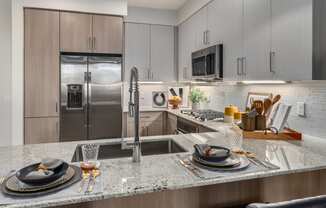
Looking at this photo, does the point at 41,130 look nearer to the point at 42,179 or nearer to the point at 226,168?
the point at 42,179

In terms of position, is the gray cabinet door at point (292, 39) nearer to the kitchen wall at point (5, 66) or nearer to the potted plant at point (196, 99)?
the potted plant at point (196, 99)

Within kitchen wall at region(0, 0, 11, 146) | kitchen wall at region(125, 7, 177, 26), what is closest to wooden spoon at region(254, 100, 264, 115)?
kitchen wall at region(125, 7, 177, 26)

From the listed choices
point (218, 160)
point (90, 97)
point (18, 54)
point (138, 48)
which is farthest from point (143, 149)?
point (138, 48)

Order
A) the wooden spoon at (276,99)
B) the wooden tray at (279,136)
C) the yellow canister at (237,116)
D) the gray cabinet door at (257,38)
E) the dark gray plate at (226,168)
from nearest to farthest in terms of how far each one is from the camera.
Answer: the dark gray plate at (226,168) < the wooden tray at (279,136) < the gray cabinet door at (257,38) < the wooden spoon at (276,99) < the yellow canister at (237,116)

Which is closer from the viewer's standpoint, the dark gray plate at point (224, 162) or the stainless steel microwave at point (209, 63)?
the dark gray plate at point (224, 162)

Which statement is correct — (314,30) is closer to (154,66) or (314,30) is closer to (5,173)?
(5,173)

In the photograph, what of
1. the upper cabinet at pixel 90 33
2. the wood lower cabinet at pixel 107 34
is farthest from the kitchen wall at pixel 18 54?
the wood lower cabinet at pixel 107 34

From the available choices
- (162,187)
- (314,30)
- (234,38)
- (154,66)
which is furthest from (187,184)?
(154,66)

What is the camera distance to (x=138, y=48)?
401 centimetres

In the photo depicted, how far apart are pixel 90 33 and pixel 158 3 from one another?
4.00ft

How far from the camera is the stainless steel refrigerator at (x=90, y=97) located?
336 cm

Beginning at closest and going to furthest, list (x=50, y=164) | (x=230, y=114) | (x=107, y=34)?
(x=50, y=164), (x=230, y=114), (x=107, y=34)

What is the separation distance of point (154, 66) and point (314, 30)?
2.80 m

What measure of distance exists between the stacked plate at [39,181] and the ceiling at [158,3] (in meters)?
3.33
